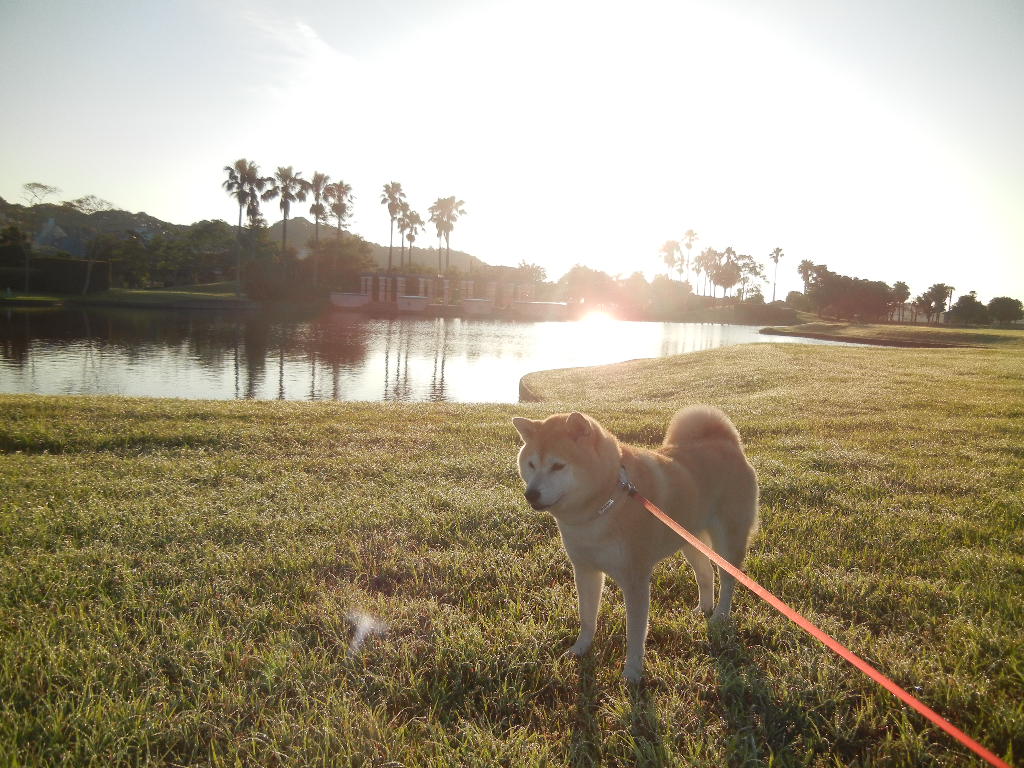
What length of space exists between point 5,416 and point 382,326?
46666 millimetres

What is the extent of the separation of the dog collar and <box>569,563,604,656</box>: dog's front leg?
0.44 m

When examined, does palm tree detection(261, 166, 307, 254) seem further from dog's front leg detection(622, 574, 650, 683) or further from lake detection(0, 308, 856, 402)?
dog's front leg detection(622, 574, 650, 683)

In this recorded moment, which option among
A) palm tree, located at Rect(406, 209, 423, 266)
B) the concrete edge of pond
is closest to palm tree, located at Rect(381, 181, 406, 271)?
palm tree, located at Rect(406, 209, 423, 266)

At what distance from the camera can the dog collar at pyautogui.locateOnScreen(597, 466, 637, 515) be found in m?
2.91

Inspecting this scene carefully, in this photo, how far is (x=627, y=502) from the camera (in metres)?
3.00

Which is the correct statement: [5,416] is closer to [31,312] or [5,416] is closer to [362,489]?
[362,489]

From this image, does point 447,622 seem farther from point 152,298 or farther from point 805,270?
point 805,270

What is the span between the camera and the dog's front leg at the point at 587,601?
3.12m

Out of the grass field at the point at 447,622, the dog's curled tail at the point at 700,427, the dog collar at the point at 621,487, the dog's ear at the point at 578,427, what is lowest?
the grass field at the point at 447,622

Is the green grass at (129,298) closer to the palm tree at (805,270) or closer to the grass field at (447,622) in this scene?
the grass field at (447,622)

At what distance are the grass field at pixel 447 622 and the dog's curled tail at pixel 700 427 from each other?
3.50 ft

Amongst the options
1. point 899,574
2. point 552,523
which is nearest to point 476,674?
point 552,523

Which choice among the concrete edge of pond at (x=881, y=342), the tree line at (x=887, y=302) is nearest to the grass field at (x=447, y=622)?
the concrete edge of pond at (x=881, y=342)

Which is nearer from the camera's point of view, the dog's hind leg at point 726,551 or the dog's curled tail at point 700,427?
the dog's hind leg at point 726,551
